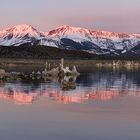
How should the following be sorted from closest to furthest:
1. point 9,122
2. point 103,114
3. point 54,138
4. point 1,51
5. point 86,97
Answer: point 54,138
point 9,122
point 103,114
point 86,97
point 1,51

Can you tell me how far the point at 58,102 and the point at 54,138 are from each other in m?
9.85

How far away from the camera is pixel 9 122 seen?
17.5m

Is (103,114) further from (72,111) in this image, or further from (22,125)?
(22,125)

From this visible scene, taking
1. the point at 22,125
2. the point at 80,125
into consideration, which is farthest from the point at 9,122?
the point at 80,125

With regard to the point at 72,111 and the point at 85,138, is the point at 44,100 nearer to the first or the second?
the point at 72,111

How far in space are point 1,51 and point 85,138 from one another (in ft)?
452

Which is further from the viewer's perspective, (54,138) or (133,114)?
(133,114)

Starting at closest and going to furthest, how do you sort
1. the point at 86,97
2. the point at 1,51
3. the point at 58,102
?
the point at 58,102
the point at 86,97
the point at 1,51

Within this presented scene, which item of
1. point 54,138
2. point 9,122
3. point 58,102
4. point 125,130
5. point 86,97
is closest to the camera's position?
point 54,138

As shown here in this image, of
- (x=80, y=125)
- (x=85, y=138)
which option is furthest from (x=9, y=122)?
(x=85, y=138)

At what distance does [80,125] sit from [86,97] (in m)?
10.8

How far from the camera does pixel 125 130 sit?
16.4 m

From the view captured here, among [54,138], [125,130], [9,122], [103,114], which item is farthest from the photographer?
[103,114]

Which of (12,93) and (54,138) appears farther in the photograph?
(12,93)
